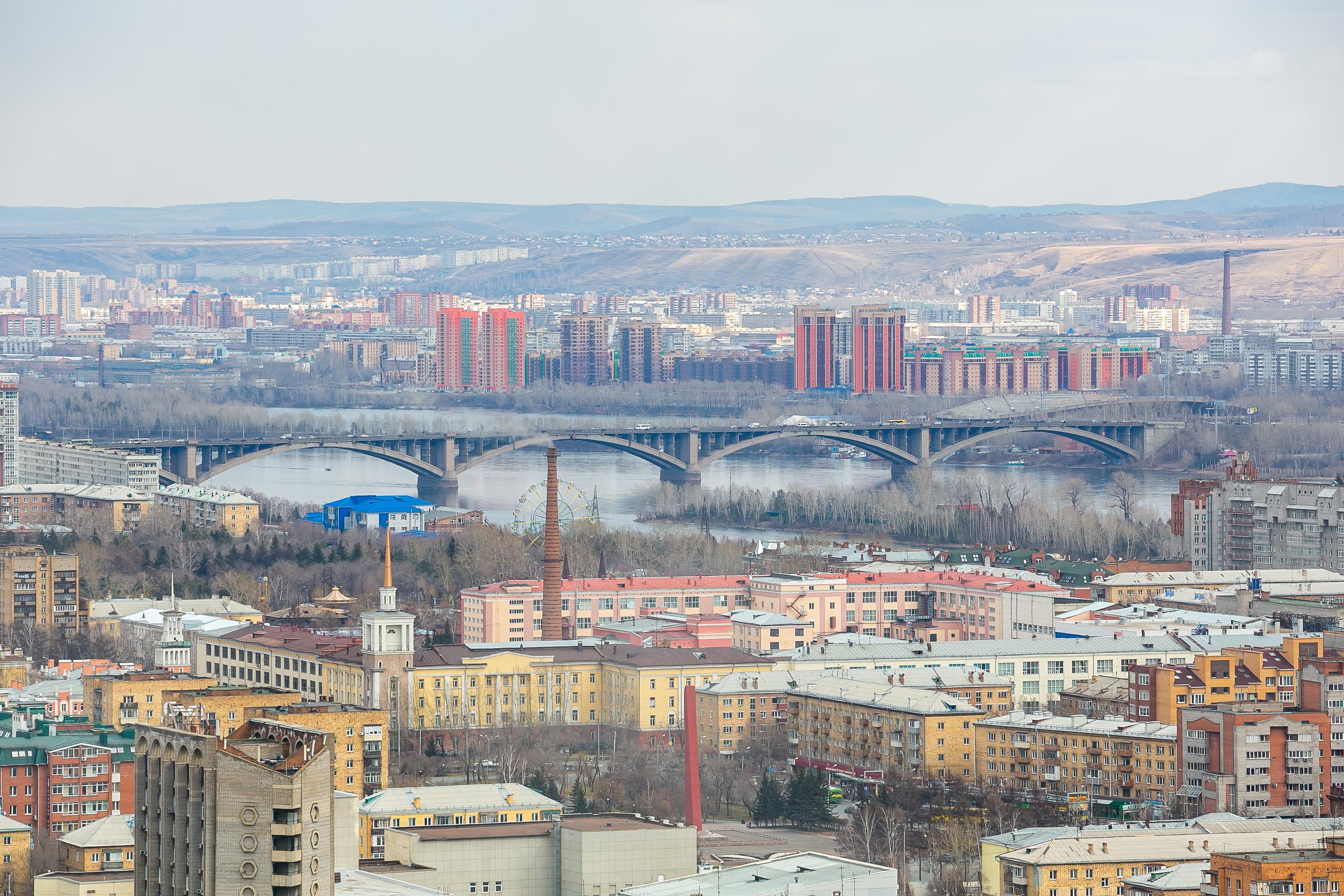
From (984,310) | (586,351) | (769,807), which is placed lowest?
(769,807)

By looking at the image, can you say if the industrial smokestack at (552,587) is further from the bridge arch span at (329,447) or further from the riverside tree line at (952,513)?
the bridge arch span at (329,447)

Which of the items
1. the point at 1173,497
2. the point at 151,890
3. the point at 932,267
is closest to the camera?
the point at 151,890

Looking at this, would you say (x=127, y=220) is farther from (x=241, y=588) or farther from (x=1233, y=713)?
(x=1233, y=713)

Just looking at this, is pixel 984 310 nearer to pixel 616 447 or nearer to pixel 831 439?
pixel 831 439

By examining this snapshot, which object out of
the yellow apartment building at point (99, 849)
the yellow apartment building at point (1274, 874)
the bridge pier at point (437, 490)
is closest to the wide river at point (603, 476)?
the bridge pier at point (437, 490)

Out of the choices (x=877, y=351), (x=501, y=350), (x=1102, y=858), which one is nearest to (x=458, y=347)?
(x=501, y=350)

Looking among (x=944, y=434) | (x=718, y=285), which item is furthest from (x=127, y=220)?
(x=944, y=434)

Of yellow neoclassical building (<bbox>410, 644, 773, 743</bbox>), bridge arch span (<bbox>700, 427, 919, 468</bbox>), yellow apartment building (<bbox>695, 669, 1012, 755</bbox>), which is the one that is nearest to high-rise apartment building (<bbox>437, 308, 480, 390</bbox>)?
bridge arch span (<bbox>700, 427, 919, 468</bbox>)
